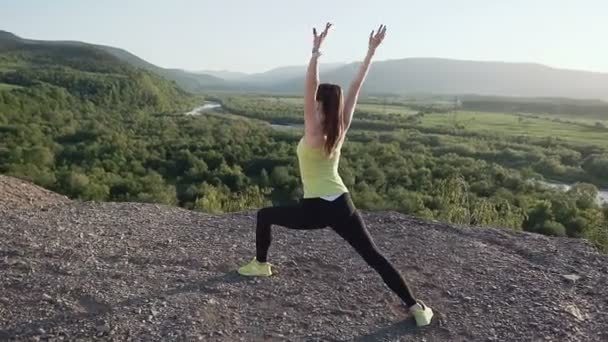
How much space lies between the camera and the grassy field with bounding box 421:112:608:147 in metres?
70.1

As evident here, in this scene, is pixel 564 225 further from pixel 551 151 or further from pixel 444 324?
pixel 551 151

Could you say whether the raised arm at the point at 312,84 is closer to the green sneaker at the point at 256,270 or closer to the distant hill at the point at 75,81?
the green sneaker at the point at 256,270

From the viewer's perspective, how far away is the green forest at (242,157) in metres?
28.9

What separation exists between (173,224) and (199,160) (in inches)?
1644

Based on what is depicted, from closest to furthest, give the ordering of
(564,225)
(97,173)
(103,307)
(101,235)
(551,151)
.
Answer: (103,307), (101,235), (564,225), (97,173), (551,151)

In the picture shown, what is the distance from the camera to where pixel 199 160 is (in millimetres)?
48438

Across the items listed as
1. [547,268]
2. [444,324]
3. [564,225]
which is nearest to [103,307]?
[444,324]

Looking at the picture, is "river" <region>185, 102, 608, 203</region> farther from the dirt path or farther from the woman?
the woman

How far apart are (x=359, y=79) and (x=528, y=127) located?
86099 mm

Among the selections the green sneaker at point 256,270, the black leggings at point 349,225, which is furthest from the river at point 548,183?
the black leggings at point 349,225

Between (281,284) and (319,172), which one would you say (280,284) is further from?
(319,172)

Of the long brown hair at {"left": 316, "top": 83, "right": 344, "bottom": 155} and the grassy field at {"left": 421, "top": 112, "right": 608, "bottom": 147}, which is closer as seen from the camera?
the long brown hair at {"left": 316, "top": 83, "right": 344, "bottom": 155}

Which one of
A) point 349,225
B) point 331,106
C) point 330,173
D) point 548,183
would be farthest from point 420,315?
point 548,183

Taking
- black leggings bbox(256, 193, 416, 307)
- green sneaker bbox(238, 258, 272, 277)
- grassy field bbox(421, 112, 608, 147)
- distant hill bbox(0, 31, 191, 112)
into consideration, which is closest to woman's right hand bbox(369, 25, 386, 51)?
black leggings bbox(256, 193, 416, 307)
